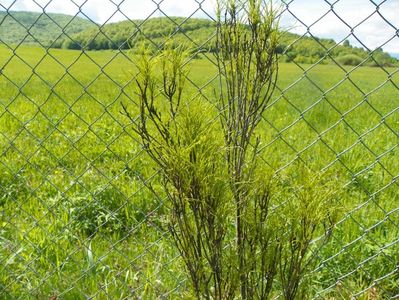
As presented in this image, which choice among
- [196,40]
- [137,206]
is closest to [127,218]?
[137,206]

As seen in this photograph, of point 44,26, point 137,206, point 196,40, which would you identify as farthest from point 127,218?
point 196,40

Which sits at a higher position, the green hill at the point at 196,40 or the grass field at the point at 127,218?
the green hill at the point at 196,40

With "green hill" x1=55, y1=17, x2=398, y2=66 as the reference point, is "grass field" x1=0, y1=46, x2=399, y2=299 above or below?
below

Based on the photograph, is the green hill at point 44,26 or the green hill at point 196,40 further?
the green hill at point 44,26

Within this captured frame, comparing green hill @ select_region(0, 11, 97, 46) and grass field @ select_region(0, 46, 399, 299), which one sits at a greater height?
green hill @ select_region(0, 11, 97, 46)

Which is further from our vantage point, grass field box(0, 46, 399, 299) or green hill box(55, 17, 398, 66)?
grass field box(0, 46, 399, 299)

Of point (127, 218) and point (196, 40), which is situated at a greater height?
point (196, 40)

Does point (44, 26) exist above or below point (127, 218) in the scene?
above

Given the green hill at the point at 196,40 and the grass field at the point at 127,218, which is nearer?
the green hill at the point at 196,40

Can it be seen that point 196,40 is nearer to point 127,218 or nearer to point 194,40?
point 194,40

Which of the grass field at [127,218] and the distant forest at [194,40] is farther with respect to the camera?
the grass field at [127,218]

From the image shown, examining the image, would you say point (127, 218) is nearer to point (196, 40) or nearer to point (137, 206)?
point (137, 206)

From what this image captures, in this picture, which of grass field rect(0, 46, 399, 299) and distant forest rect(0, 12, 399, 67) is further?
grass field rect(0, 46, 399, 299)

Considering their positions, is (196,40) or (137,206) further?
(137,206)
